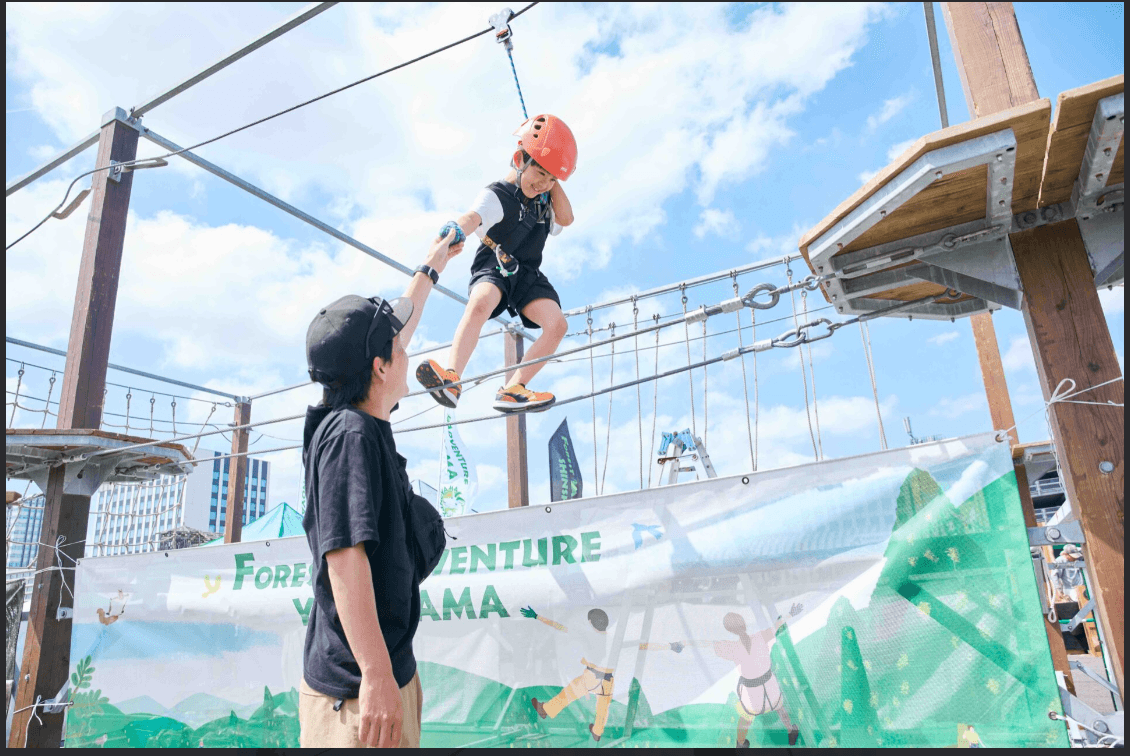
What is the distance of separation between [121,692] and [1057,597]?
33.4 feet

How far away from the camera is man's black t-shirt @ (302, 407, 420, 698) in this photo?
1261mm

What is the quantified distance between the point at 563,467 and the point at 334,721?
20.5 ft

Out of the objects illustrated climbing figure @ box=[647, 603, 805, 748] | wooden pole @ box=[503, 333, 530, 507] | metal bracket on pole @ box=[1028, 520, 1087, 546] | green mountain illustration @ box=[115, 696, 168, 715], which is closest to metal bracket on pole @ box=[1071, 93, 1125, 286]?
metal bracket on pole @ box=[1028, 520, 1087, 546]

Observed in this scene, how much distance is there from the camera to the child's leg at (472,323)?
9.41 feet

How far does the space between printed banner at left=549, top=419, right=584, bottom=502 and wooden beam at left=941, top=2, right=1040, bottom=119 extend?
567 cm

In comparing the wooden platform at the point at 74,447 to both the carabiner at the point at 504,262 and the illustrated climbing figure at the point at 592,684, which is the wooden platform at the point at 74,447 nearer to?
the carabiner at the point at 504,262

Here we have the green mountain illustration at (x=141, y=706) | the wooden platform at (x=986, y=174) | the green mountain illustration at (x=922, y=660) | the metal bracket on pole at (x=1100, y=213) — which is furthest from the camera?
the green mountain illustration at (x=141, y=706)

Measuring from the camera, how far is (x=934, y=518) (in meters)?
2.11

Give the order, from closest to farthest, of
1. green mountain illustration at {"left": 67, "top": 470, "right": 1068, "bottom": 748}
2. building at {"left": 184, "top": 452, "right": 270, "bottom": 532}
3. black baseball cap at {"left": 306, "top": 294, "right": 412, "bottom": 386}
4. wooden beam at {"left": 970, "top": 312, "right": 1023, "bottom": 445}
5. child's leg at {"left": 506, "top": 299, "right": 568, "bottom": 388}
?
black baseball cap at {"left": 306, "top": 294, "right": 412, "bottom": 386}
green mountain illustration at {"left": 67, "top": 470, "right": 1068, "bottom": 748}
child's leg at {"left": 506, "top": 299, "right": 568, "bottom": 388}
wooden beam at {"left": 970, "top": 312, "right": 1023, "bottom": 445}
building at {"left": 184, "top": 452, "right": 270, "bottom": 532}

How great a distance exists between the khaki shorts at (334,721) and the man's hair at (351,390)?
0.58m

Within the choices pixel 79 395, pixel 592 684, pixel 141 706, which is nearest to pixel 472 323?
pixel 592 684

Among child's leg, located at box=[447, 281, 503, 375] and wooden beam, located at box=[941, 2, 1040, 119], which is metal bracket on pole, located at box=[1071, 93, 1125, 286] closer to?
wooden beam, located at box=[941, 2, 1040, 119]

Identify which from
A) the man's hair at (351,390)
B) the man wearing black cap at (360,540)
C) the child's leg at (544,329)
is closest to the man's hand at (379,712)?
the man wearing black cap at (360,540)

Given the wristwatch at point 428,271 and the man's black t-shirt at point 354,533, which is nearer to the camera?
the man's black t-shirt at point 354,533
